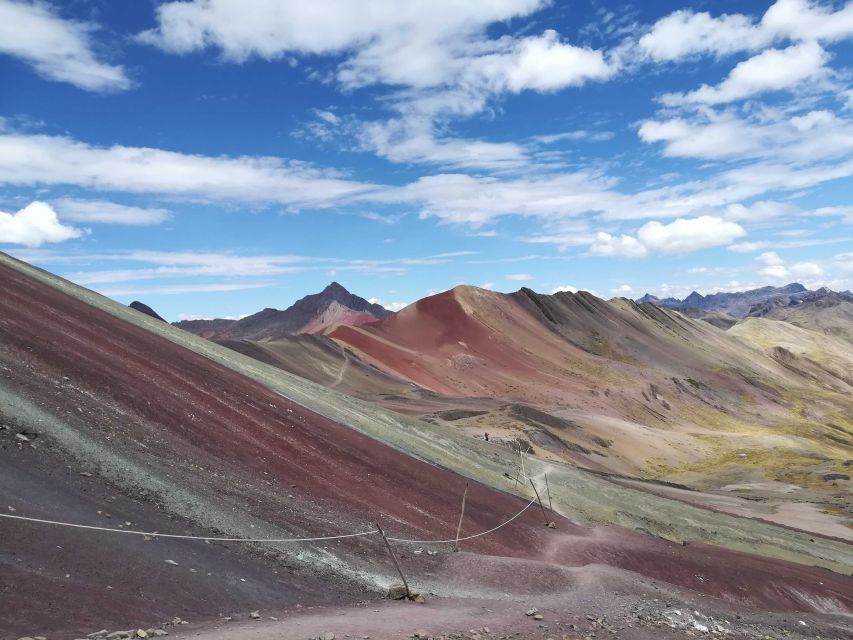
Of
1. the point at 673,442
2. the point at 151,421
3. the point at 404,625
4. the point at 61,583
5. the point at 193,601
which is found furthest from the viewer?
the point at 673,442

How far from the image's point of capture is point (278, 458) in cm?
2677

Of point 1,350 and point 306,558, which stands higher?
point 1,350

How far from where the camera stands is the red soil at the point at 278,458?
870 inches

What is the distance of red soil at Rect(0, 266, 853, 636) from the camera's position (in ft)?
72.5

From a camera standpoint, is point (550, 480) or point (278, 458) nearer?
point (278, 458)

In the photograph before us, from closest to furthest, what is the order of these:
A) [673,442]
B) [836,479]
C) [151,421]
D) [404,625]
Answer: [404,625] < [151,421] < [836,479] < [673,442]

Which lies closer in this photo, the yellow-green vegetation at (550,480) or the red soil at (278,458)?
the red soil at (278,458)

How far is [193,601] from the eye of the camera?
14297mm

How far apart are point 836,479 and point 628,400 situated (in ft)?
168

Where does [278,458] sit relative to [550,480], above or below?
above

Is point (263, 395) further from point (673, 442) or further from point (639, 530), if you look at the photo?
point (673, 442)

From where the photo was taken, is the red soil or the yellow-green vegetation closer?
the red soil

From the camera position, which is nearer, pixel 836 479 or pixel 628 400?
pixel 836 479

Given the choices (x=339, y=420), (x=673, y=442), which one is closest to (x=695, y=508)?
(x=339, y=420)
